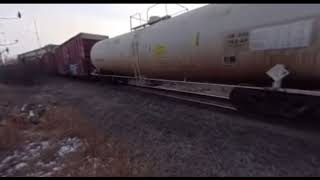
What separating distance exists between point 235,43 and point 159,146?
2.86 metres

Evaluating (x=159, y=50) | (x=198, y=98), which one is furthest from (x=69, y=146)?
(x=198, y=98)

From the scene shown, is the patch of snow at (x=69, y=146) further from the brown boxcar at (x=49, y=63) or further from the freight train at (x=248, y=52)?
the brown boxcar at (x=49, y=63)

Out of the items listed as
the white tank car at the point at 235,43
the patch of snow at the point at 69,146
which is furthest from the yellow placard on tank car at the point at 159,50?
the patch of snow at the point at 69,146

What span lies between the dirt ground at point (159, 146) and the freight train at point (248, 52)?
2.44 feet

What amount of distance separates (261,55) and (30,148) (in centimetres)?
525

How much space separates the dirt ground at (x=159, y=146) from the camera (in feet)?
11.5

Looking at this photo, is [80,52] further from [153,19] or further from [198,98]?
[198,98]

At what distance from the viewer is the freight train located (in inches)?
167

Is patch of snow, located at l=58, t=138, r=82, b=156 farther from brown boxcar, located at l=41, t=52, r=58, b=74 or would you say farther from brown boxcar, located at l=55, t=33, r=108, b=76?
brown boxcar, located at l=41, t=52, r=58, b=74

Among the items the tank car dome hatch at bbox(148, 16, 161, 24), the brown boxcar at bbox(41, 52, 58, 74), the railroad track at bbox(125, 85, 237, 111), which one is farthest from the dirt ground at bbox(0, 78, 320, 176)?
the brown boxcar at bbox(41, 52, 58, 74)

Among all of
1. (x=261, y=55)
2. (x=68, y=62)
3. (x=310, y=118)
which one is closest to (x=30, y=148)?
(x=261, y=55)

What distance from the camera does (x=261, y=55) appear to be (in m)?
4.79

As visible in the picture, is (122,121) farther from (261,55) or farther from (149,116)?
(261,55)

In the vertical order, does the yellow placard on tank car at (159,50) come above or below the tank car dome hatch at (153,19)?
below
